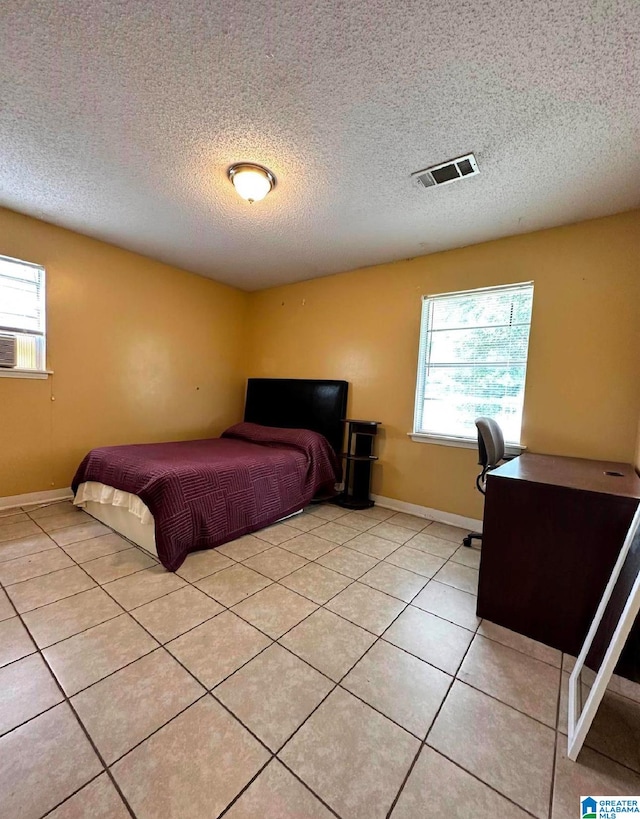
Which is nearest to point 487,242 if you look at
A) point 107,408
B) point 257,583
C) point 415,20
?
point 415,20

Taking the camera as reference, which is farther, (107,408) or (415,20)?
(107,408)

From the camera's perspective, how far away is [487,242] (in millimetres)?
2828

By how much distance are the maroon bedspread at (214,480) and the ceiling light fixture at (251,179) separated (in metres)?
1.90

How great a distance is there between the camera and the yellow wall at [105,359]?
285 centimetres

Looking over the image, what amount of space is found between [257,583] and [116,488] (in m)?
1.32

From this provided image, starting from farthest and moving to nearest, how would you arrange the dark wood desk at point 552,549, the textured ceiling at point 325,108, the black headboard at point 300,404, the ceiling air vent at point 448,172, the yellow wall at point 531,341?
1. the black headboard at point 300,404
2. the yellow wall at point 531,341
3. the ceiling air vent at point 448,172
4. the dark wood desk at point 552,549
5. the textured ceiling at point 325,108

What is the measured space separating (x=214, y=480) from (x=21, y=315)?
2.30m

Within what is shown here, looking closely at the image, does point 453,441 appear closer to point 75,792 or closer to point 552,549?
point 552,549

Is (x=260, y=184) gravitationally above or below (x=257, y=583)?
above

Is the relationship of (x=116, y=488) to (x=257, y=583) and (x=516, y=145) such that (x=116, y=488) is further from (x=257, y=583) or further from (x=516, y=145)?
(x=516, y=145)

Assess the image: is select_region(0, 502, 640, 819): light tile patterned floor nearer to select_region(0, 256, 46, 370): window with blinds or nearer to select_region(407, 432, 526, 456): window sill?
select_region(407, 432, 526, 456): window sill

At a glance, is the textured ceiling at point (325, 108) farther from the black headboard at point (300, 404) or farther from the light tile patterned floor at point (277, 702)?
the light tile patterned floor at point (277, 702)

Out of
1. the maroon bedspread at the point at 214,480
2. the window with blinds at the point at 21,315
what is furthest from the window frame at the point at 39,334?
the maroon bedspread at the point at 214,480

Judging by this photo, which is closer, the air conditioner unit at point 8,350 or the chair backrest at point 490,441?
the chair backrest at point 490,441
